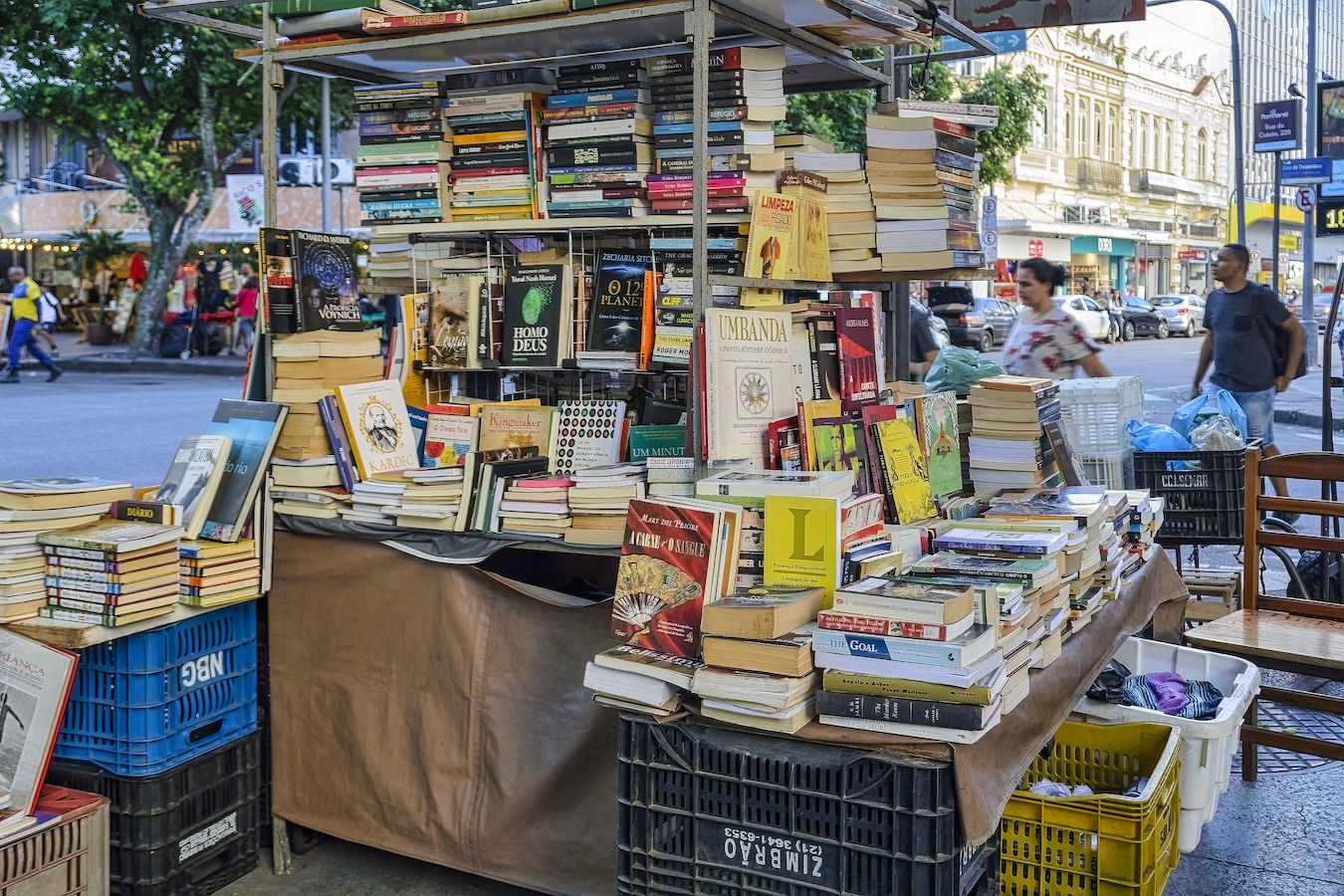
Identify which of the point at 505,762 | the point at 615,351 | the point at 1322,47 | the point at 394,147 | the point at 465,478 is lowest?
the point at 505,762

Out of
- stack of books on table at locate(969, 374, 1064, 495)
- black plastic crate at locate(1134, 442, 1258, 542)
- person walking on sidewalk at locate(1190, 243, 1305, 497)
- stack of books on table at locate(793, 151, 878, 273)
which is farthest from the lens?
person walking on sidewalk at locate(1190, 243, 1305, 497)

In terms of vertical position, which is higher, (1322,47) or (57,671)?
(1322,47)

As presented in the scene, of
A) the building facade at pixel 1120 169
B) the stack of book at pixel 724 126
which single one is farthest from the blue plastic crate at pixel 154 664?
the building facade at pixel 1120 169

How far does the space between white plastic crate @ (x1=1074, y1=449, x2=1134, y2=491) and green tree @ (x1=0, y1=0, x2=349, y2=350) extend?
17717mm

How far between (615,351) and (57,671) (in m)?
1.86

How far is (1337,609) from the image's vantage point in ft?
15.1

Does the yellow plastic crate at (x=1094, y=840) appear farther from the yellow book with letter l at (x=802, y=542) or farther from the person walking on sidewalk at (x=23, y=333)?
the person walking on sidewalk at (x=23, y=333)

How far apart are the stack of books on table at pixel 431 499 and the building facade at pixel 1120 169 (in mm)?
40058

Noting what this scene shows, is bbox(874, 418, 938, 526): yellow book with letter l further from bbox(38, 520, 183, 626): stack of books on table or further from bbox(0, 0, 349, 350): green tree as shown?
bbox(0, 0, 349, 350): green tree

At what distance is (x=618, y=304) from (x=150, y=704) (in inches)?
72.1

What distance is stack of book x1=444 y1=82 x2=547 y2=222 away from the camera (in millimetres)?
4234

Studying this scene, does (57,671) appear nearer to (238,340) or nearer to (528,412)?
(528,412)

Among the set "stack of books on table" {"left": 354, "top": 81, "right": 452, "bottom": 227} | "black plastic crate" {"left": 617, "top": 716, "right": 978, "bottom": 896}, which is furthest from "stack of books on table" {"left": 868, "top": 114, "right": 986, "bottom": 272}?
"black plastic crate" {"left": 617, "top": 716, "right": 978, "bottom": 896}

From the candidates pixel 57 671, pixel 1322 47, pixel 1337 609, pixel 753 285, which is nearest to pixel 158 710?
pixel 57 671
